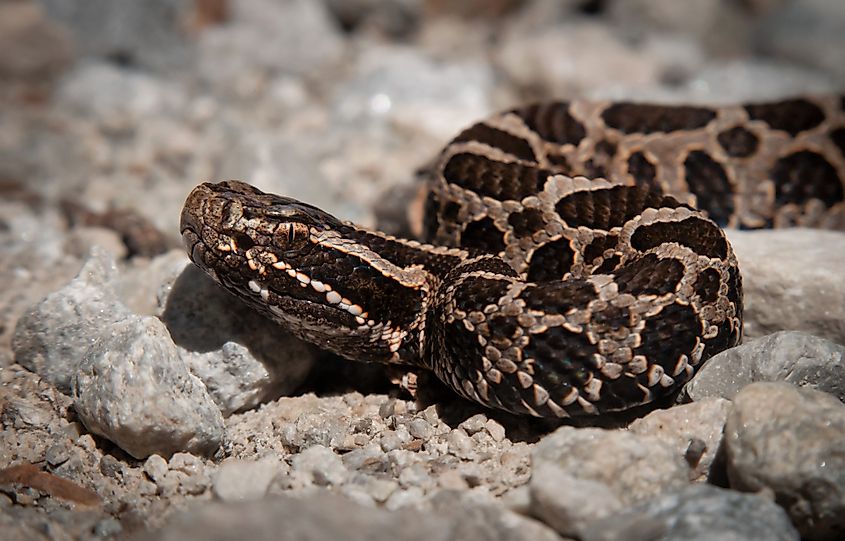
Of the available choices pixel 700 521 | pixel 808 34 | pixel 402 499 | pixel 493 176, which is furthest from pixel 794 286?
pixel 808 34

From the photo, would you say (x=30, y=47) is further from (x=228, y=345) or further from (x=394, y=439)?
(x=394, y=439)

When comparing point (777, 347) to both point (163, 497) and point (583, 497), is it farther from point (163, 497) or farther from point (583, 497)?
point (163, 497)

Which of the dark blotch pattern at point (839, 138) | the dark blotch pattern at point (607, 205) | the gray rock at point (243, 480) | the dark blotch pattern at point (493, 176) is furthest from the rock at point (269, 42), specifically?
the gray rock at point (243, 480)

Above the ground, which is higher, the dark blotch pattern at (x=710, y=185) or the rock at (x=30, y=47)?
the rock at (x=30, y=47)

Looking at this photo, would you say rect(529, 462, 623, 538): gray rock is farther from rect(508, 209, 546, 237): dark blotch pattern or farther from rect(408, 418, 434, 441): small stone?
rect(508, 209, 546, 237): dark blotch pattern

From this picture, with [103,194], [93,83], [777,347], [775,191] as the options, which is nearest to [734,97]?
[775,191]

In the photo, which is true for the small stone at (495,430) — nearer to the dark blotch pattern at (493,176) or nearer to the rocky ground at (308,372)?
the rocky ground at (308,372)
